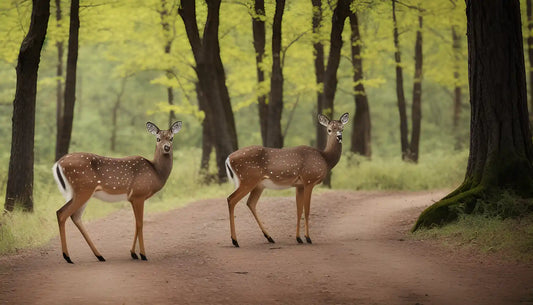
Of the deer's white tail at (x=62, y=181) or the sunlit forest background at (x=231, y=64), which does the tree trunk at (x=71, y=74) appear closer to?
the sunlit forest background at (x=231, y=64)

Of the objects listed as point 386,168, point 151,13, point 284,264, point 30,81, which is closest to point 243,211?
point 30,81

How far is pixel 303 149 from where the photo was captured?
12.4 meters

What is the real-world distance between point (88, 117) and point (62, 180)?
36.5 m

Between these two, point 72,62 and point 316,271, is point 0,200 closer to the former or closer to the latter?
point 72,62

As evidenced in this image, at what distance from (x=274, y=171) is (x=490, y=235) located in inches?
146

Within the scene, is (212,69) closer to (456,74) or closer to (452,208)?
(452,208)

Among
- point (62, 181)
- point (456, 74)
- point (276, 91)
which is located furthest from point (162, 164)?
point (456, 74)

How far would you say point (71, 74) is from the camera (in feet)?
66.5

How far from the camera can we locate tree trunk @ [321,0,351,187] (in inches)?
782

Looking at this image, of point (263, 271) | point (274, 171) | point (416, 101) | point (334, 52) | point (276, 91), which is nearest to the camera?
point (263, 271)

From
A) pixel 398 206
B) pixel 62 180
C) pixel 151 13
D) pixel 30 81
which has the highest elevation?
pixel 151 13

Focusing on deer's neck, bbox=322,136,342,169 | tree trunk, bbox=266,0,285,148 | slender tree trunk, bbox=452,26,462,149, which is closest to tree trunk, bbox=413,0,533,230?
deer's neck, bbox=322,136,342,169

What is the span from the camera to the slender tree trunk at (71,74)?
19828 millimetres

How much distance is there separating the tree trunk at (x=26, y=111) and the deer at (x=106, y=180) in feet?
18.9
